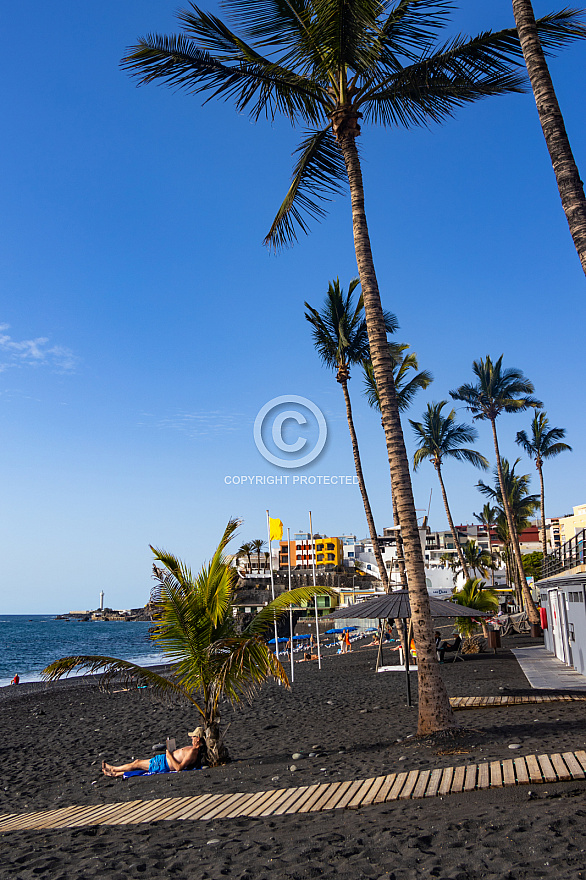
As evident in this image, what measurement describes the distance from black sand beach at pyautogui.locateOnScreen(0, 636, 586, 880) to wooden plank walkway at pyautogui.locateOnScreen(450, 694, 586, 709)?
12.1 inches

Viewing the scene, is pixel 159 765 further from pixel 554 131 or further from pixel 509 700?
pixel 554 131

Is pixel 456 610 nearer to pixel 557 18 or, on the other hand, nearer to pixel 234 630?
pixel 234 630

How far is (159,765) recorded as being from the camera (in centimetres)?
922

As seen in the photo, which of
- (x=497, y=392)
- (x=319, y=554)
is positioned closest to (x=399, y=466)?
(x=497, y=392)

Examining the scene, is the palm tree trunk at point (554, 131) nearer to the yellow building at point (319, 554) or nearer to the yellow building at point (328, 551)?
the yellow building at point (319, 554)

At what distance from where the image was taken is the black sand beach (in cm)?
438

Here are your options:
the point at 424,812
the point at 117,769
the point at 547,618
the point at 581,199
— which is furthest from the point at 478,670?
the point at 581,199

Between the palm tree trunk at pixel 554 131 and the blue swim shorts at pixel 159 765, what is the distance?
8.62m

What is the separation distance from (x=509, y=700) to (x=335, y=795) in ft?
22.5

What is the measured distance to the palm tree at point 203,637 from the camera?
881 centimetres

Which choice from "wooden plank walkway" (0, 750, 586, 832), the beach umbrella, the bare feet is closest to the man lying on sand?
the bare feet

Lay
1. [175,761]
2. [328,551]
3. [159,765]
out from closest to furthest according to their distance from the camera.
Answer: [175,761] → [159,765] → [328,551]

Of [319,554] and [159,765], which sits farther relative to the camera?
[319,554]

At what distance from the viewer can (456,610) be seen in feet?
43.7
